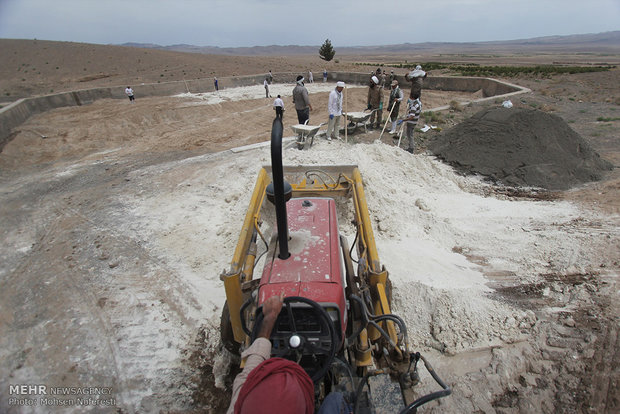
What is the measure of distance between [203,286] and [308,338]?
2.86 meters

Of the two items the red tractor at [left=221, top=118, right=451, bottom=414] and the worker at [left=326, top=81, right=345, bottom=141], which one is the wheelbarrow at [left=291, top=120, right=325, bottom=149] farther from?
the red tractor at [left=221, top=118, right=451, bottom=414]

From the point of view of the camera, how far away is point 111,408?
126 inches

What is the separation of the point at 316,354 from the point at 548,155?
802cm

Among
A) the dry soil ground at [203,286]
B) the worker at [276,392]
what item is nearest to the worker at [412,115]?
the dry soil ground at [203,286]

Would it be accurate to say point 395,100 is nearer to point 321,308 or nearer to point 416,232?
point 416,232

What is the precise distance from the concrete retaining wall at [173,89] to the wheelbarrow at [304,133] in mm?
9796

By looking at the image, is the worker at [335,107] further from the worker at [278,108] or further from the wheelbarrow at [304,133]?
the worker at [278,108]

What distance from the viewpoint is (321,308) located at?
2139mm

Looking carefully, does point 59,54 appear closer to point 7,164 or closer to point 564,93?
point 7,164

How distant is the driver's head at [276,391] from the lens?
1.46 metres

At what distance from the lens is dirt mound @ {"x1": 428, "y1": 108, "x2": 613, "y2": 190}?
730 centimetres

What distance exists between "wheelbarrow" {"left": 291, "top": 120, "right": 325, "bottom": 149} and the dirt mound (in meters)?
3.40

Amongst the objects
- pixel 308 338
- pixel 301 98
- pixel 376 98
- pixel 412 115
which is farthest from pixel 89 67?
pixel 308 338

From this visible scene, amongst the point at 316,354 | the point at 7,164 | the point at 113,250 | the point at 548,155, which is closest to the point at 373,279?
the point at 316,354
